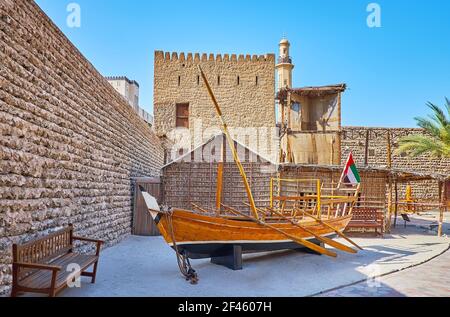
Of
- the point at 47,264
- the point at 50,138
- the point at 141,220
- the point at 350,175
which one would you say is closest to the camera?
the point at 47,264

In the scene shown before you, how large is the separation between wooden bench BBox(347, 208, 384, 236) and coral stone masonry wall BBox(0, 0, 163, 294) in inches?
324

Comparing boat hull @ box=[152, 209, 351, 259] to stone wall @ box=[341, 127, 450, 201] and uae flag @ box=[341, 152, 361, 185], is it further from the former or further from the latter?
stone wall @ box=[341, 127, 450, 201]

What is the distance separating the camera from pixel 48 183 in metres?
5.79

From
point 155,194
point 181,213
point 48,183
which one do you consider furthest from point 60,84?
point 155,194

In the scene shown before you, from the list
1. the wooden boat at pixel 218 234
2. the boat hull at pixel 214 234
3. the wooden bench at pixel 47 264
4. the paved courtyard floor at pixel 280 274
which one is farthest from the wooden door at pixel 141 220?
the wooden bench at pixel 47 264

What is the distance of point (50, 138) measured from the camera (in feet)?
19.4

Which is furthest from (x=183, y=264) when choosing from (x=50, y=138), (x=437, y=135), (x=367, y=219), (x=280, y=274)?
(x=437, y=135)

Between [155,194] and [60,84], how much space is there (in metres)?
6.48

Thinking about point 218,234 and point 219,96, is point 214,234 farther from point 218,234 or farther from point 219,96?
point 219,96

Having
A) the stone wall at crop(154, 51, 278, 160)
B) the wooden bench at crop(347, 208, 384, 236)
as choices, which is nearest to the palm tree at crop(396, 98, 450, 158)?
the wooden bench at crop(347, 208, 384, 236)

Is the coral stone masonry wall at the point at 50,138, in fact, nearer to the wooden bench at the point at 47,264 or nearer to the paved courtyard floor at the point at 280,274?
the wooden bench at the point at 47,264

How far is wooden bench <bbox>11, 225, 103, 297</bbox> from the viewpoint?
4051 millimetres

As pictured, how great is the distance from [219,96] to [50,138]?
54.3 feet
